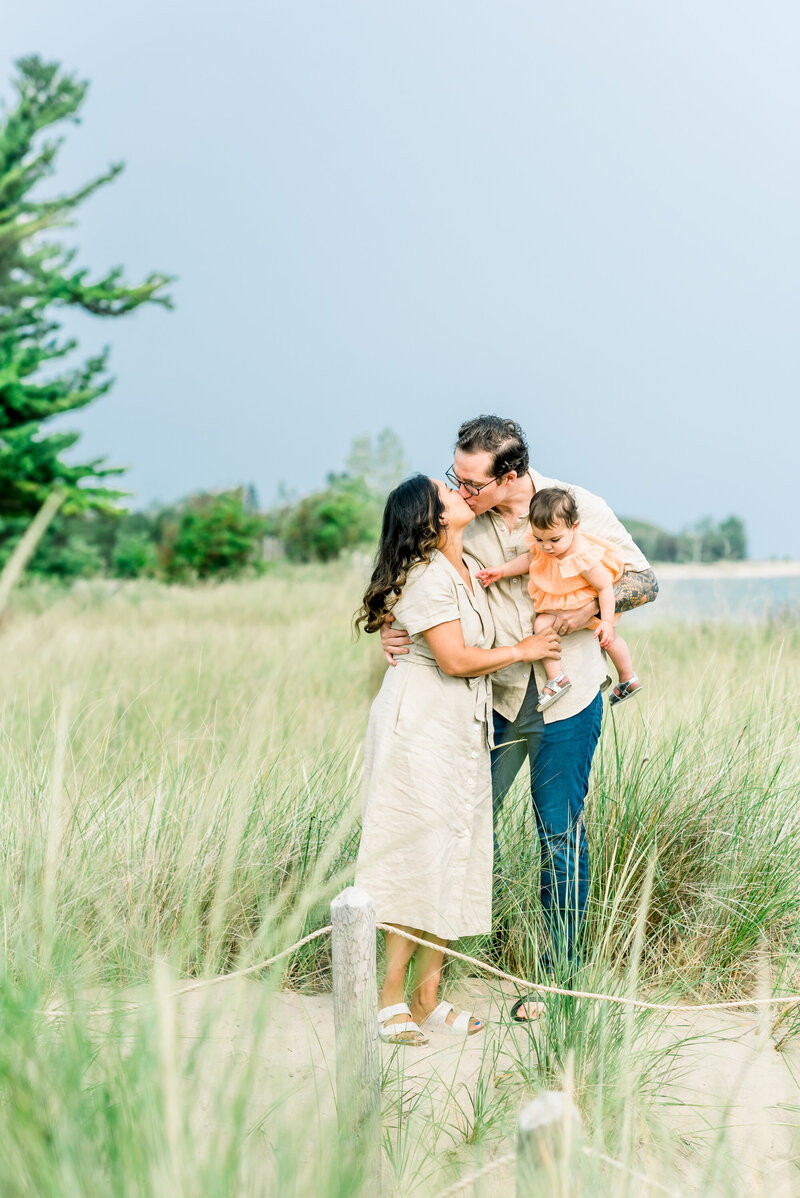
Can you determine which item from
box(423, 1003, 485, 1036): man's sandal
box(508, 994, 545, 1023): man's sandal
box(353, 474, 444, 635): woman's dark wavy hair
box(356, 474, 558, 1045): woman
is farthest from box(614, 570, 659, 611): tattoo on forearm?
box(423, 1003, 485, 1036): man's sandal

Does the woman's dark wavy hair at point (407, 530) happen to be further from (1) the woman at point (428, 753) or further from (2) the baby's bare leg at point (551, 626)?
(2) the baby's bare leg at point (551, 626)

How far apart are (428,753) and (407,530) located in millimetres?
746

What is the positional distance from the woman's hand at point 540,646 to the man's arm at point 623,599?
8 centimetres

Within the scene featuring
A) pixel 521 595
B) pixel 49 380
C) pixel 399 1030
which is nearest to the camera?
pixel 399 1030

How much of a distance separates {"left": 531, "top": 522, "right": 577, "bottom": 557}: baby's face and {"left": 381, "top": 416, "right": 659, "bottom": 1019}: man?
176 mm

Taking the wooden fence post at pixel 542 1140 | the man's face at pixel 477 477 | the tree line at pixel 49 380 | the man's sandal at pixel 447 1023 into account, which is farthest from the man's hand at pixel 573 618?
the tree line at pixel 49 380

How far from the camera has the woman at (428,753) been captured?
122 inches

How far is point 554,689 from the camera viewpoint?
3293 millimetres

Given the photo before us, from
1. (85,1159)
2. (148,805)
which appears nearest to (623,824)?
(148,805)

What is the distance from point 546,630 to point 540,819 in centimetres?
71

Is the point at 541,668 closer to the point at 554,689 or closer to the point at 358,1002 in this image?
the point at 554,689

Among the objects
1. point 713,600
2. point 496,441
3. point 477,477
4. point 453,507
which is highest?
point 496,441

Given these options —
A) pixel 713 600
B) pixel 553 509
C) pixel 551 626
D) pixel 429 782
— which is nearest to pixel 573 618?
pixel 551 626

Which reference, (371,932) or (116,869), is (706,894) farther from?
(116,869)
